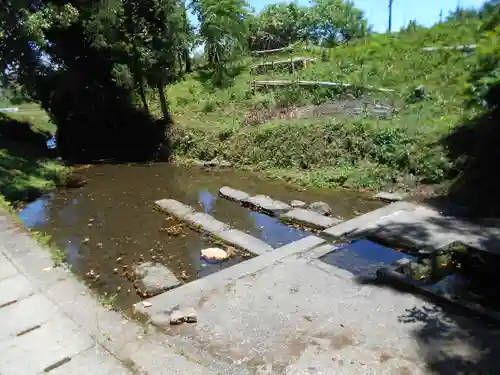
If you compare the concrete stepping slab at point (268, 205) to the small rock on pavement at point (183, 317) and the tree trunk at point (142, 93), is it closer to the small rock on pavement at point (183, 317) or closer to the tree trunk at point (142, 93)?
the small rock on pavement at point (183, 317)

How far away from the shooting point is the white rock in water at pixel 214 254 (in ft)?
21.0

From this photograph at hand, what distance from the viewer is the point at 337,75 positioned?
50.8 ft

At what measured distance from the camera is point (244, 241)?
680cm

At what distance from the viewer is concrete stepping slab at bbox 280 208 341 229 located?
7.33m

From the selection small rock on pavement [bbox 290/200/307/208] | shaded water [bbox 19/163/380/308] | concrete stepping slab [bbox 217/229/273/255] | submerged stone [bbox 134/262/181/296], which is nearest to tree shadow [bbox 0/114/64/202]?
Answer: shaded water [bbox 19/163/380/308]

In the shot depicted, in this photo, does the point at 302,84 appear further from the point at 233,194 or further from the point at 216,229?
the point at 216,229

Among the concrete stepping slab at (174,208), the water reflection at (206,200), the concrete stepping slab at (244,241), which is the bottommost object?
the water reflection at (206,200)

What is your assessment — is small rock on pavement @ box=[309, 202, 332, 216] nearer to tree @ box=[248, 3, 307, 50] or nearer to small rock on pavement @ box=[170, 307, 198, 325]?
small rock on pavement @ box=[170, 307, 198, 325]

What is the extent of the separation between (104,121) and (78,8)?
440 cm

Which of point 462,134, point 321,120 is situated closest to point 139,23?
point 321,120

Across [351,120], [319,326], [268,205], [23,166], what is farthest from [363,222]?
[23,166]

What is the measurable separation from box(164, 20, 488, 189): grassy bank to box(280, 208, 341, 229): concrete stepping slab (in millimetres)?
2225

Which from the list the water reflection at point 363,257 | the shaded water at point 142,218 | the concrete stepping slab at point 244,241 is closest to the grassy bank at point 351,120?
the shaded water at point 142,218

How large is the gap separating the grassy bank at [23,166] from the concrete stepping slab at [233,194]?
468 centimetres
